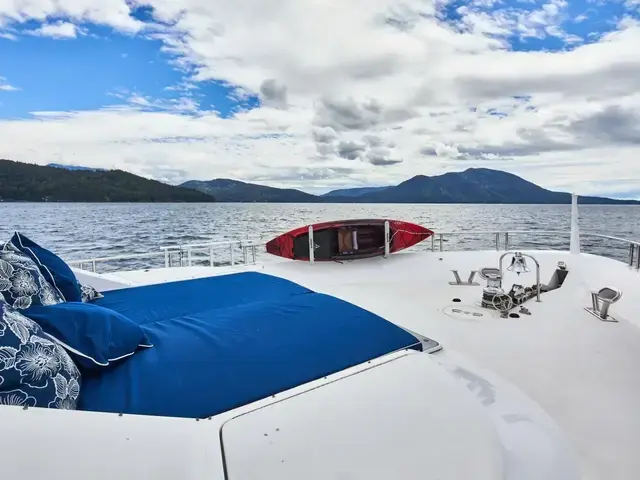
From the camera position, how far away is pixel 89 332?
1.10m

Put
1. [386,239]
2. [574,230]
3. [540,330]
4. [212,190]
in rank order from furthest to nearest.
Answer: [212,190]
[386,239]
[574,230]
[540,330]

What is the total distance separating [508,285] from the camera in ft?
12.1

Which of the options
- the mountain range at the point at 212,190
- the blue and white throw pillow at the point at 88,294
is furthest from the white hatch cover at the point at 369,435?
the mountain range at the point at 212,190

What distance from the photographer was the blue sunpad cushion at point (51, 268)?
4.96 feet

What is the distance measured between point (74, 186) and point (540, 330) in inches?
626

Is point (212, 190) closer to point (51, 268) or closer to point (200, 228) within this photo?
point (200, 228)

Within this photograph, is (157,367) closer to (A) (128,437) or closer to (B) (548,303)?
(A) (128,437)

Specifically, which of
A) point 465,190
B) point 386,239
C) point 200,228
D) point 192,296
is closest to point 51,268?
point 192,296

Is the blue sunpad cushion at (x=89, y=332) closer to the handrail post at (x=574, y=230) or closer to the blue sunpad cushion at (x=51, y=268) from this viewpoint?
the blue sunpad cushion at (x=51, y=268)

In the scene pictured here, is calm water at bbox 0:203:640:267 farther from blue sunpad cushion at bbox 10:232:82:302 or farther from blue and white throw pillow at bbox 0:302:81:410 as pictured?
blue and white throw pillow at bbox 0:302:81:410

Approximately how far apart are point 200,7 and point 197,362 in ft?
14.9

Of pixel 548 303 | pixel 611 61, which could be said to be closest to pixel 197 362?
pixel 548 303

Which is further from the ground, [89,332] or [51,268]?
[51,268]

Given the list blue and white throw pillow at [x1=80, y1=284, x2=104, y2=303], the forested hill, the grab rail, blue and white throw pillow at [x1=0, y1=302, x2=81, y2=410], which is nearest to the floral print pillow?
blue and white throw pillow at [x1=0, y1=302, x2=81, y2=410]
